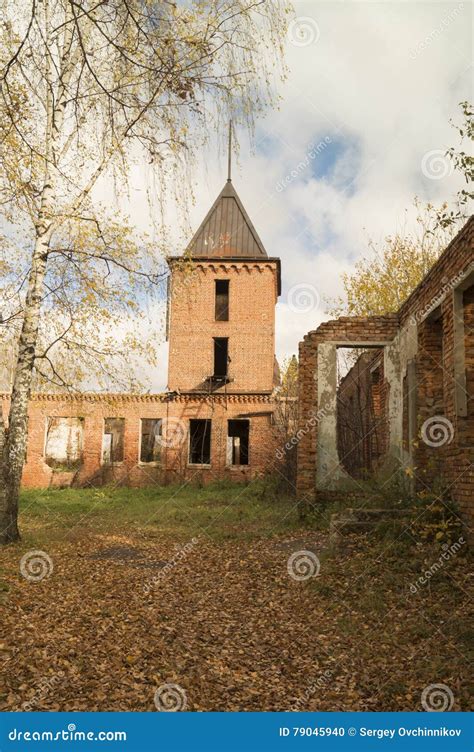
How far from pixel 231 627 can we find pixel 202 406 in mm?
18538

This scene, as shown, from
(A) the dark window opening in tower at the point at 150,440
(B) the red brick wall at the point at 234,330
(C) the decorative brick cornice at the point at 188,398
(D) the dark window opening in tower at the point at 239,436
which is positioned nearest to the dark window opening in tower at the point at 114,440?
(A) the dark window opening in tower at the point at 150,440

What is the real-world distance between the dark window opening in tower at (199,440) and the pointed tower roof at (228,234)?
7685 millimetres

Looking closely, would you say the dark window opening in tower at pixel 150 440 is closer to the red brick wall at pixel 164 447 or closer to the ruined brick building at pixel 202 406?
the ruined brick building at pixel 202 406

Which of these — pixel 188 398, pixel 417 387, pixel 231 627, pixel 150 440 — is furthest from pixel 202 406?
pixel 231 627

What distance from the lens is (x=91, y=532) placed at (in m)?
12.1

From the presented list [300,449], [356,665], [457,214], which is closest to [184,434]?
[300,449]

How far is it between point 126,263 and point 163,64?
6214 mm

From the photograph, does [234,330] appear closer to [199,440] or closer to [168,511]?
[199,440]

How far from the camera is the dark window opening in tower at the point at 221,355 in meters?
25.9

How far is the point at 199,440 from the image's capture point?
25094mm

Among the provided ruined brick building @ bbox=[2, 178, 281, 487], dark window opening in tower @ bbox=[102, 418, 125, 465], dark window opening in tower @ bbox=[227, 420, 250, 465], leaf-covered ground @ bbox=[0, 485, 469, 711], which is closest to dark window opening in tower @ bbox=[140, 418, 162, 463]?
ruined brick building @ bbox=[2, 178, 281, 487]

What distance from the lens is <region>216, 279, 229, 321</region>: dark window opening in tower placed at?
26202 millimetres

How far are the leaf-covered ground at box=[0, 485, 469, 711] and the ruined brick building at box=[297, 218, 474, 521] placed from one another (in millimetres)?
2011

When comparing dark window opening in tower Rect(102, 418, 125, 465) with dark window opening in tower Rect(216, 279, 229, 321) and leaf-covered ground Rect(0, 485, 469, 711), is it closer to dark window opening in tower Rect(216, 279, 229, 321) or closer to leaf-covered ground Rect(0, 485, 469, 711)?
dark window opening in tower Rect(216, 279, 229, 321)
